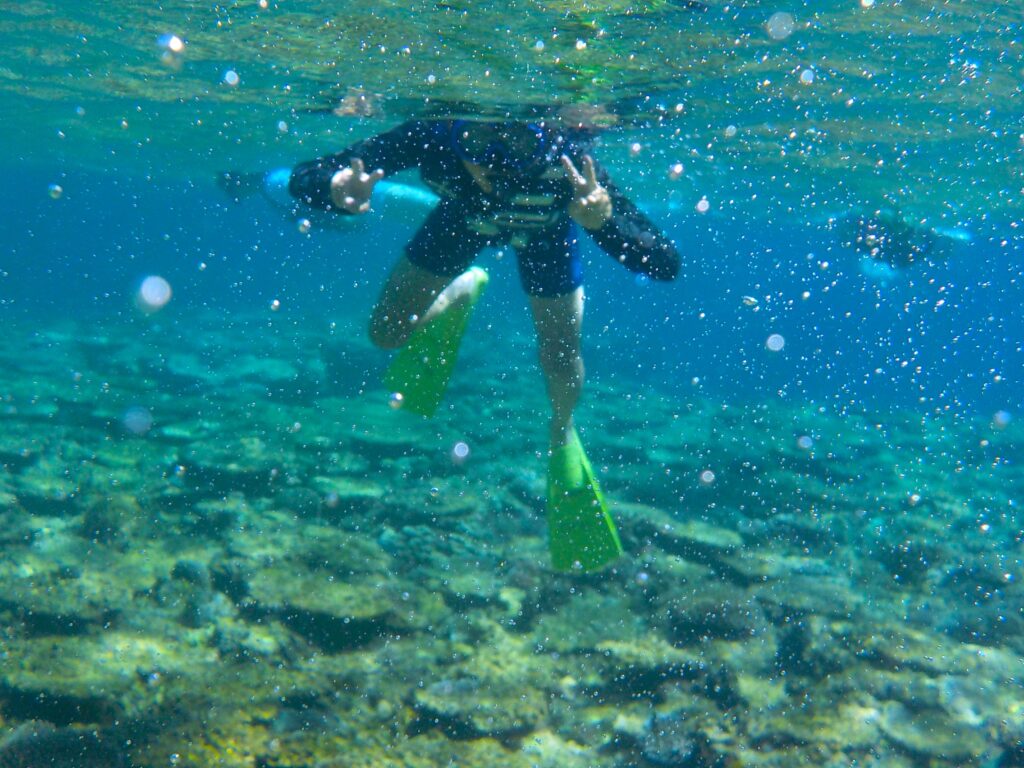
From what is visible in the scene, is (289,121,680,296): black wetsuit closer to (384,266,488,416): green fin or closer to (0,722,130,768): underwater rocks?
(384,266,488,416): green fin

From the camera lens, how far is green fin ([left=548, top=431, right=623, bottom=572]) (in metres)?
6.59

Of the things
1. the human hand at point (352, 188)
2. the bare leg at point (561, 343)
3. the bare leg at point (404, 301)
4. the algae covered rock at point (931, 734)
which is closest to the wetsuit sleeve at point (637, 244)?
the bare leg at point (561, 343)

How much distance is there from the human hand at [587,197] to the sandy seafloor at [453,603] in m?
3.91

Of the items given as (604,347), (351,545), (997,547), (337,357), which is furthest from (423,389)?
(604,347)

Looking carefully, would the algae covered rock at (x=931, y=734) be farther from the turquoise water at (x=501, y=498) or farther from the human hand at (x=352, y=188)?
the human hand at (x=352, y=188)

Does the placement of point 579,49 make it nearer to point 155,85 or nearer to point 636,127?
point 636,127

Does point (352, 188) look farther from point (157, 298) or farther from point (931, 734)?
point (157, 298)

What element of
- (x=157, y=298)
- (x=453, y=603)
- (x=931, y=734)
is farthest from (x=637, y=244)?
(x=157, y=298)

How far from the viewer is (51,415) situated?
11898 millimetres

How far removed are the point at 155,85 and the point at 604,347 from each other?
62.8ft

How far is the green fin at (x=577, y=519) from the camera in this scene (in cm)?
659

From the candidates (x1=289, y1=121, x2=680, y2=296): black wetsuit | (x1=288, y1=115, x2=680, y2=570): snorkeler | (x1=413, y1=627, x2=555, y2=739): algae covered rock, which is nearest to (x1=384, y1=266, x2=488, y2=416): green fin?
(x1=288, y1=115, x2=680, y2=570): snorkeler

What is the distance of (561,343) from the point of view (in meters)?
6.13

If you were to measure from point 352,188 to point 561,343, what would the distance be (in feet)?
7.95
